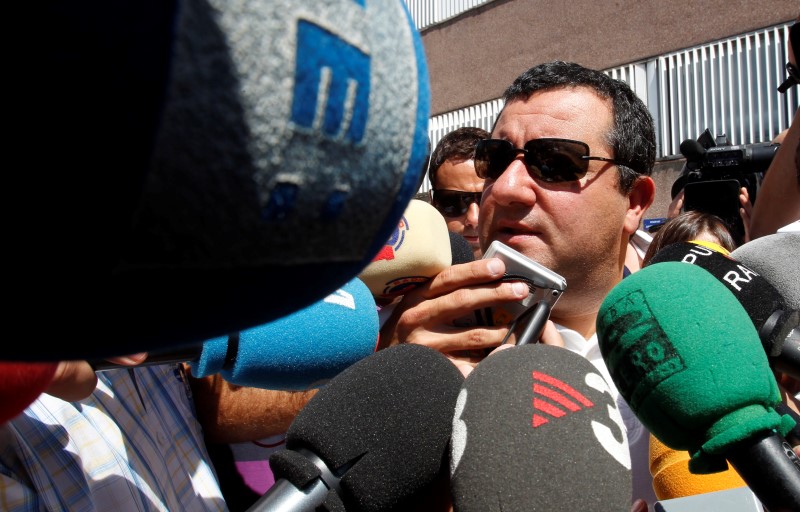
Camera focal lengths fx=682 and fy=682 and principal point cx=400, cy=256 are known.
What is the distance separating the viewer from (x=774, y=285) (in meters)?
1.26

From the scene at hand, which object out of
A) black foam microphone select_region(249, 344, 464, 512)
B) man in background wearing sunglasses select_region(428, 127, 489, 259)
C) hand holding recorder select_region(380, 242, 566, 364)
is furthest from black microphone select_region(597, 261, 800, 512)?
man in background wearing sunglasses select_region(428, 127, 489, 259)

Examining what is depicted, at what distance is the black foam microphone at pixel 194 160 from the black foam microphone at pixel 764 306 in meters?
0.86

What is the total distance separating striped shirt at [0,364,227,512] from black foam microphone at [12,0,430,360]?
925 mm

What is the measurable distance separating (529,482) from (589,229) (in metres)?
1.16

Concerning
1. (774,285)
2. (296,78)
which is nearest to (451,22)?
(774,285)

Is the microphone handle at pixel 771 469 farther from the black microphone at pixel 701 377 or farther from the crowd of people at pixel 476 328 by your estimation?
the crowd of people at pixel 476 328

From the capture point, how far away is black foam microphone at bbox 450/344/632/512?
2.75 feet

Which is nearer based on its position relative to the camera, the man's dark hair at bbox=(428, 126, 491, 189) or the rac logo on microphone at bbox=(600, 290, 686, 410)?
the rac logo on microphone at bbox=(600, 290, 686, 410)

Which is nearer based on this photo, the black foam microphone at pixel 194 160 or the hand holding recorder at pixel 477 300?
the black foam microphone at pixel 194 160

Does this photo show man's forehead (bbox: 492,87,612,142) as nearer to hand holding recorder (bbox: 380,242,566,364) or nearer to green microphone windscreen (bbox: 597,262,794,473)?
hand holding recorder (bbox: 380,242,566,364)

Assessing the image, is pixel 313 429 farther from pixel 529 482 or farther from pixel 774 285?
pixel 774 285

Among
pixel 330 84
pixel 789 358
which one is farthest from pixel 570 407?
pixel 330 84

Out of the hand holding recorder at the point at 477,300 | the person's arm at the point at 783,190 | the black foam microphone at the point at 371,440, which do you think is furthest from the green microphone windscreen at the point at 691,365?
the person's arm at the point at 783,190

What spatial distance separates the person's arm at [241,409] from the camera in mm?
1825
